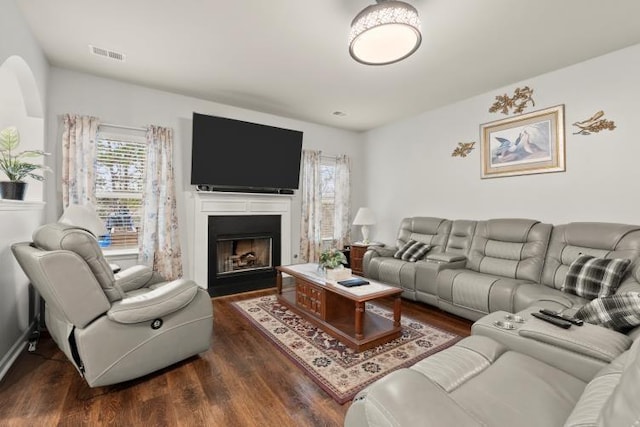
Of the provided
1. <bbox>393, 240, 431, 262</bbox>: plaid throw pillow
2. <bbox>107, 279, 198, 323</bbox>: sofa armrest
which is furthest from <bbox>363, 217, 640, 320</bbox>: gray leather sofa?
<bbox>107, 279, 198, 323</bbox>: sofa armrest

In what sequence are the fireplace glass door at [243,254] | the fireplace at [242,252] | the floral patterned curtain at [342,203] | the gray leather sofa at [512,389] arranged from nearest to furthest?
the gray leather sofa at [512,389] < the fireplace at [242,252] < the fireplace glass door at [243,254] < the floral patterned curtain at [342,203]

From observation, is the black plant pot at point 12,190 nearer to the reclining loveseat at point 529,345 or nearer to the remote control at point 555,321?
the reclining loveseat at point 529,345

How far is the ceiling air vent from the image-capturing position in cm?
283

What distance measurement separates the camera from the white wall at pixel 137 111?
10.7ft

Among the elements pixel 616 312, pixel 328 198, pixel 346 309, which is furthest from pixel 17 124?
pixel 616 312

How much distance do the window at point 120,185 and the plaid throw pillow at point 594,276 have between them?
4662mm

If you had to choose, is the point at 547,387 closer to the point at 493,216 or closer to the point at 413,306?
the point at 413,306

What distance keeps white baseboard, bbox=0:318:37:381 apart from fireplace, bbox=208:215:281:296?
1.80 metres

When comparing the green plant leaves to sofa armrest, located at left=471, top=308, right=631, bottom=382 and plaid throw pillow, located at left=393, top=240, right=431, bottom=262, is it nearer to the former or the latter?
sofa armrest, located at left=471, top=308, right=631, bottom=382

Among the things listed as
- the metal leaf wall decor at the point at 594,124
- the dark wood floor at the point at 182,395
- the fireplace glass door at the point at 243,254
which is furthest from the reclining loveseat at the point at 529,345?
the fireplace glass door at the point at 243,254

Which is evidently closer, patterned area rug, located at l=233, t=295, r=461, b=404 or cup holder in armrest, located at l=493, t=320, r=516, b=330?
cup holder in armrest, located at l=493, t=320, r=516, b=330

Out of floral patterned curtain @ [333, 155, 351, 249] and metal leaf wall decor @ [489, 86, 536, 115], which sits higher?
metal leaf wall decor @ [489, 86, 536, 115]

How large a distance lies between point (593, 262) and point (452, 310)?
1.29m

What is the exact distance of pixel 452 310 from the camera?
319cm
